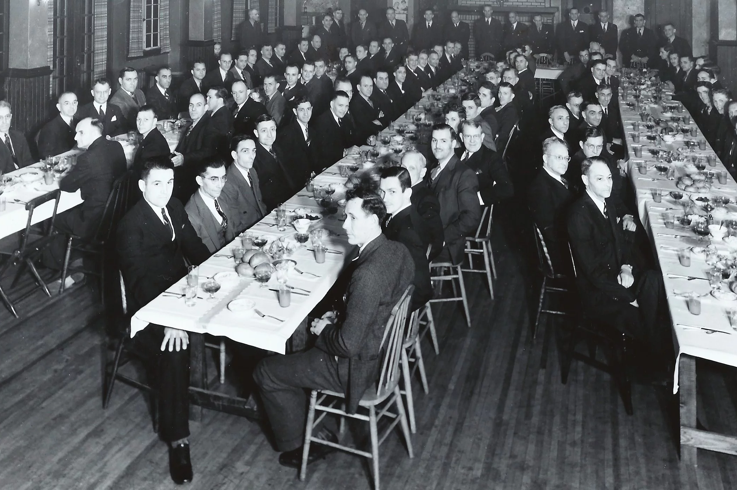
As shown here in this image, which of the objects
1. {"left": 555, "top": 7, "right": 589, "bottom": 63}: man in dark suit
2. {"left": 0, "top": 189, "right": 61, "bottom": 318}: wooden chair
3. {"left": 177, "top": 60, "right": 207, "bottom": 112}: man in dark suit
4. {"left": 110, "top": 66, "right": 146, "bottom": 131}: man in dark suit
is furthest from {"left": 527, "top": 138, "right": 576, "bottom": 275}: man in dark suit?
{"left": 555, "top": 7, "right": 589, "bottom": 63}: man in dark suit

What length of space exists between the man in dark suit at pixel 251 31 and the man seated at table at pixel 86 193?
346 inches

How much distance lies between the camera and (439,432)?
12.6 ft

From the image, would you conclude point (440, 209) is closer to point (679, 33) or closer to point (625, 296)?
point (625, 296)

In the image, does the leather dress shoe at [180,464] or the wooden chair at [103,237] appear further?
the wooden chair at [103,237]

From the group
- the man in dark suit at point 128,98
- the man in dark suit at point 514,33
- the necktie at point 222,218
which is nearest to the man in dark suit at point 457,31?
the man in dark suit at point 514,33

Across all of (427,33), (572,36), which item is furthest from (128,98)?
(572,36)

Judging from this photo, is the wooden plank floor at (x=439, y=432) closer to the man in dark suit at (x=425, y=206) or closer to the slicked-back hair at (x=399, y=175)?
the man in dark suit at (x=425, y=206)

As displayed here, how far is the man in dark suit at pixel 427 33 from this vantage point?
1545cm

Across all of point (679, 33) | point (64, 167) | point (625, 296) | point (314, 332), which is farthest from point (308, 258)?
point (679, 33)

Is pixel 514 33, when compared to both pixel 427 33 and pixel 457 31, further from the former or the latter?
pixel 427 33

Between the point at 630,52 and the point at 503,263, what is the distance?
9.94 meters

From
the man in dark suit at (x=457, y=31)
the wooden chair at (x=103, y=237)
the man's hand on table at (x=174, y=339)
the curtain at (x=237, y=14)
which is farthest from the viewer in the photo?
the man in dark suit at (x=457, y=31)

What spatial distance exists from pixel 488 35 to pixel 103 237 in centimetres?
1155

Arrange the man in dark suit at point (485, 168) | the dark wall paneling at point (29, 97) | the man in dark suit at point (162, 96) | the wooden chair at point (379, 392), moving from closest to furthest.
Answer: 1. the wooden chair at point (379, 392)
2. the man in dark suit at point (485, 168)
3. the dark wall paneling at point (29, 97)
4. the man in dark suit at point (162, 96)
